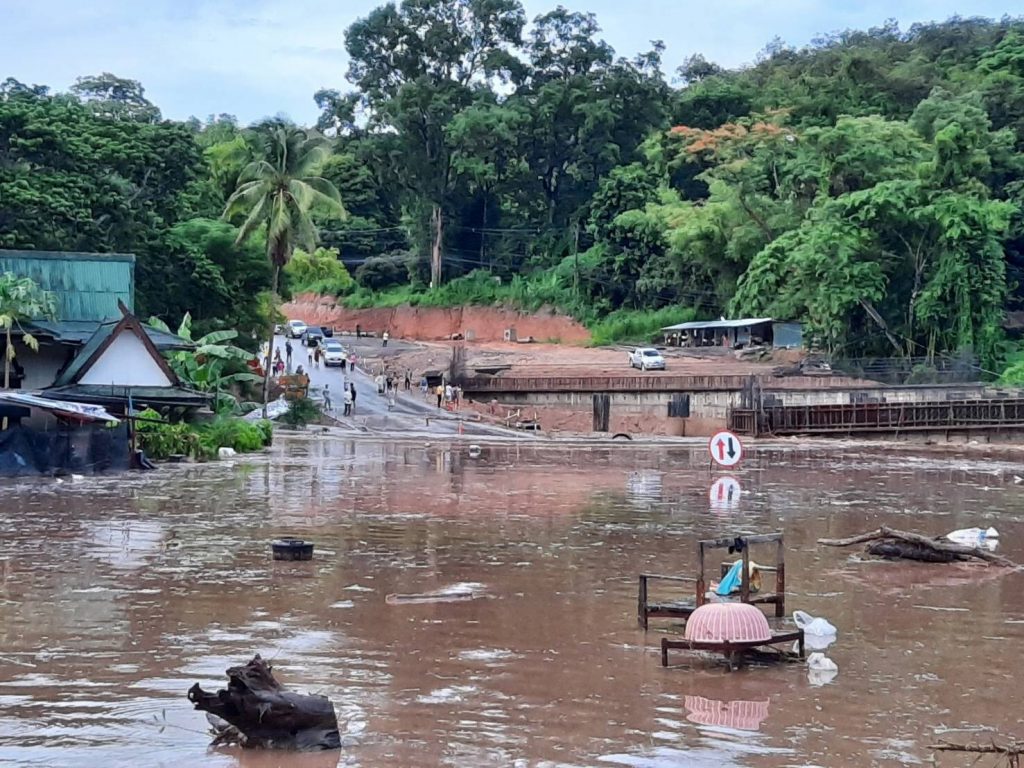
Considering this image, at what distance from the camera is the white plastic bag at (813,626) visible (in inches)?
653

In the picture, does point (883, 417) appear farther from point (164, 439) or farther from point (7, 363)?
point (7, 363)

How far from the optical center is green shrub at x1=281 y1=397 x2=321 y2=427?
177 ft

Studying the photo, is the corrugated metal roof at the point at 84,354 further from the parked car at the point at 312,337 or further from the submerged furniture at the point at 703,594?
the parked car at the point at 312,337

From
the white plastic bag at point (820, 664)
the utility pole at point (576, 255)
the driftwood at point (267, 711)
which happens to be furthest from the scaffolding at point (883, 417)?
the driftwood at point (267, 711)

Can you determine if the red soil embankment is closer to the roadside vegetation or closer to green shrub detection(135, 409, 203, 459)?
the roadside vegetation

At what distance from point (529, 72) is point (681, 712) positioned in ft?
293

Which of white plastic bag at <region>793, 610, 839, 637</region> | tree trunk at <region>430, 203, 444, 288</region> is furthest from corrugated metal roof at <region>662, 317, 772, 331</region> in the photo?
white plastic bag at <region>793, 610, 839, 637</region>

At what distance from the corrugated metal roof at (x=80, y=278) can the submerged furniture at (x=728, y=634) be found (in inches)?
1295

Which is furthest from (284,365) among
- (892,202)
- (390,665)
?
(390,665)

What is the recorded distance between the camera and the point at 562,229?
96875 mm

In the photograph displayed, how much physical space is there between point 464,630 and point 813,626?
14.8 feet

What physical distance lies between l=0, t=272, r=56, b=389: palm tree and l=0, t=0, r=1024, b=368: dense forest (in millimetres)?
9213

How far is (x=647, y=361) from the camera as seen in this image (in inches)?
2621

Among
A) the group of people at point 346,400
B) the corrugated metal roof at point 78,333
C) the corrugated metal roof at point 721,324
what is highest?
the corrugated metal roof at point 721,324
